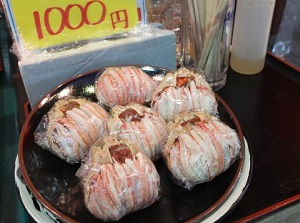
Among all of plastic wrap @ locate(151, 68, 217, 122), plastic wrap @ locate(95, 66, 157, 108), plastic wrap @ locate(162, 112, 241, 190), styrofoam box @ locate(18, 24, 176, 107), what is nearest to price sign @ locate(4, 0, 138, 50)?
styrofoam box @ locate(18, 24, 176, 107)

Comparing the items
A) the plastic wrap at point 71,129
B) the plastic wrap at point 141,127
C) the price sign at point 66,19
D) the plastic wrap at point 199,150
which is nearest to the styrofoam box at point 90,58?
the price sign at point 66,19

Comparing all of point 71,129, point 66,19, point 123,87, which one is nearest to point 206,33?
point 123,87

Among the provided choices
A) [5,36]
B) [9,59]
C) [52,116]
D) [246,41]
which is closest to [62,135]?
[52,116]

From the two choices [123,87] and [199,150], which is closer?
[199,150]

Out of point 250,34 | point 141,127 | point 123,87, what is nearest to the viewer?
point 141,127

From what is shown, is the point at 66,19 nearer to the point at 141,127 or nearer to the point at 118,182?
the point at 141,127

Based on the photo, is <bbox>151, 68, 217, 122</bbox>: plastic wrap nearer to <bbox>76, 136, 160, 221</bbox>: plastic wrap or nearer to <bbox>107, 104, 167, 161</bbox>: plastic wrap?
<bbox>107, 104, 167, 161</bbox>: plastic wrap

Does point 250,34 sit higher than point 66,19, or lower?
lower
